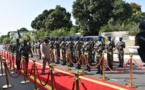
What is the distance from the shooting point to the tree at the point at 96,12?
34281 millimetres

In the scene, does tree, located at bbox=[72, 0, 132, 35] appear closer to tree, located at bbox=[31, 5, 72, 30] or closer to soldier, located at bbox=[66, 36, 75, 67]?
tree, located at bbox=[31, 5, 72, 30]

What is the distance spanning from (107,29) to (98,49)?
58.7 feet

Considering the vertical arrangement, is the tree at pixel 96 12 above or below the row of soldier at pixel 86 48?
above

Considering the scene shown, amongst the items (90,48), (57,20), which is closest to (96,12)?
(57,20)

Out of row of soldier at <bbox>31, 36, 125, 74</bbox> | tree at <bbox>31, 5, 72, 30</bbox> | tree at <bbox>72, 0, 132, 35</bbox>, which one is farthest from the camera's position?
tree at <bbox>31, 5, 72, 30</bbox>

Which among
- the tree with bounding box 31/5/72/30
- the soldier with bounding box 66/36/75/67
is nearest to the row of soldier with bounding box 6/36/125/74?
the soldier with bounding box 66/36/75/67

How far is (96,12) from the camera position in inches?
1406

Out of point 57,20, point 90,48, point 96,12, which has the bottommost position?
point 90,48

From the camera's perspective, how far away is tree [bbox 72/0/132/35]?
34.3 meters

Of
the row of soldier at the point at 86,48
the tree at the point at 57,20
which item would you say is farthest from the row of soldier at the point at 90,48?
the tree at the point at 57,20

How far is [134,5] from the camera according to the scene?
65625 millimetres

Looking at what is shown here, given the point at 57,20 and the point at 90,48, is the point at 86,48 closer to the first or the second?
the point at 90,48

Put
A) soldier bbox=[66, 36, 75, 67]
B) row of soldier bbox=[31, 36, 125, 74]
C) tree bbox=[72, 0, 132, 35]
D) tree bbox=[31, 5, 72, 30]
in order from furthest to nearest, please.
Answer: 1. tree bbox=[31, 5, 72, 30]
2. tree bbox=[72, 0, 132, 35]
3. soldier bbox=[66, 36, 75, 67]
4. row of soldier bbox=[31, 36, 125, 74]

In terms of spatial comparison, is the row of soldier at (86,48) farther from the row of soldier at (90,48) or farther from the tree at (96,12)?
the tree at (96,12)
